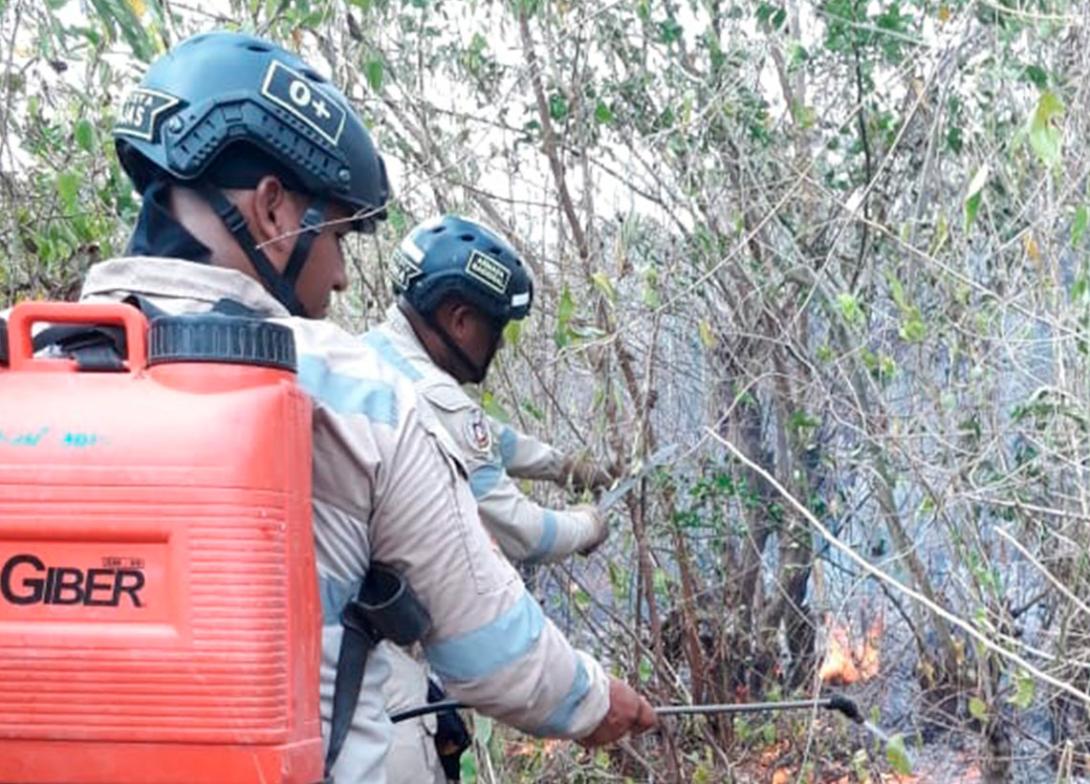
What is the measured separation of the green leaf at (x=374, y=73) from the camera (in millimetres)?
4391

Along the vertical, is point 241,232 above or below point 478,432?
above

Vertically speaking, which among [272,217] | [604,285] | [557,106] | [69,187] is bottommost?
[272,217]

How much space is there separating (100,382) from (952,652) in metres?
3.92

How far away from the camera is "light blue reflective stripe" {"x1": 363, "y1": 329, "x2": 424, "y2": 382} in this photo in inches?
147

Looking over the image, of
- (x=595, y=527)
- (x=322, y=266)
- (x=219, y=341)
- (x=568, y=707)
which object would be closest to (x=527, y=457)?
(x=595, y=527)

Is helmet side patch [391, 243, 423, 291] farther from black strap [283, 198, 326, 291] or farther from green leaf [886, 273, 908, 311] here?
black strap [283, 198, 326, 291]

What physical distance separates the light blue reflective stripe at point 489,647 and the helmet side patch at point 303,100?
0.72 metres

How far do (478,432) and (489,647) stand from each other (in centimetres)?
159

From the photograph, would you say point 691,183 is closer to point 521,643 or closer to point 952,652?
point 952,652

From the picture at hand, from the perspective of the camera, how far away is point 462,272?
153 inches

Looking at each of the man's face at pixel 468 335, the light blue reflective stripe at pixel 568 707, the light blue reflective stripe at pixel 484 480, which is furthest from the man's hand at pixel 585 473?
the light blue reflective stripe at pixel 568 707

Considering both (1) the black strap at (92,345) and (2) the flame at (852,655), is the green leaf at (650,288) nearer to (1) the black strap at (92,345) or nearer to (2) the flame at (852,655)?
(2) the flame at (852,655)

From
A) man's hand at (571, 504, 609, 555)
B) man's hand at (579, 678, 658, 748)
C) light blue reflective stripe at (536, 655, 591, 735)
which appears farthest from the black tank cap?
man's hand at (571, 504, 609, 555)

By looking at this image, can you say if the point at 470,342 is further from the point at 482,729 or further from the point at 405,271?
the point at 482,729
